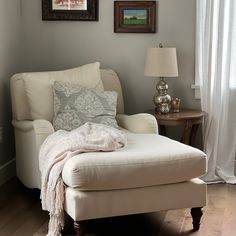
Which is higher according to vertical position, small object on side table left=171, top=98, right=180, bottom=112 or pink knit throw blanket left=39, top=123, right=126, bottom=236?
small object on side table left=171, top=98, right=180, bottom=112

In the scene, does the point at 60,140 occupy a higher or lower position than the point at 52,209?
higher

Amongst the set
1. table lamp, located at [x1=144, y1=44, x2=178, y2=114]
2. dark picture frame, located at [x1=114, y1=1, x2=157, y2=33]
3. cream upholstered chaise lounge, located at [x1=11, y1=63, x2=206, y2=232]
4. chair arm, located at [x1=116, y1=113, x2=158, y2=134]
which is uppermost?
dark picture frame, located at [x1=114, y1=1, x2=157, y2=33]

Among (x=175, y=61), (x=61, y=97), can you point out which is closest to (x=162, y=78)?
(x=175, y=61)

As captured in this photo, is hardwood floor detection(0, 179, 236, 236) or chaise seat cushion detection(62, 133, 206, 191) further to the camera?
hardwood floor detection(0, 179, 236, 236)

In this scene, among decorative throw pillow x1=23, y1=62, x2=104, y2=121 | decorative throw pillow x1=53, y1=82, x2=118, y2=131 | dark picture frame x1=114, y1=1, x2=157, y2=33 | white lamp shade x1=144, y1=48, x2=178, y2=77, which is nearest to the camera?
decorative throw pillow x1=53, y1=82, x2=118, y2=131

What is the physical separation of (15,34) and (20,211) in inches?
60.9

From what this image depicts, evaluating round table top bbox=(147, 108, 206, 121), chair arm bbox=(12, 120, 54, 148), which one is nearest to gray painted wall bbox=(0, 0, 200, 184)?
round table top bbox=(147, 108, 206, 121)

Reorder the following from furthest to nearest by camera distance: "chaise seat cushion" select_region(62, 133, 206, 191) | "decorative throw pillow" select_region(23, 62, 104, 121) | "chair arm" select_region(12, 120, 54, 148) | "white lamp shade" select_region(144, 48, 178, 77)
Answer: "white lamp shade" select_region(144, 48, 178, 77), "decorative throw pillow" select_region(23, 62, 104, 121), "chair arm" select_region(12, 120, 54, 148), "chaise seat cushion" select_region(62, 133, 206, 191)

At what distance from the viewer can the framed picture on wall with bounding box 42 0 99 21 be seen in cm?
412

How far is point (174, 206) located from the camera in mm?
2885

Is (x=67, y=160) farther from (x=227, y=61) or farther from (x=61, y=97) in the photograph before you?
(x=227, y=61)

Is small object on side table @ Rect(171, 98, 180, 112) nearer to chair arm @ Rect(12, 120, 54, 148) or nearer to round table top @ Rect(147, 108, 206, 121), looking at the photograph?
round table top @ Rect(147, 108, 206, 121)

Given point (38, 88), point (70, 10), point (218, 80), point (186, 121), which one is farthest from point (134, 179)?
point (70, 10)

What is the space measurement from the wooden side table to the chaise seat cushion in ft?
2.39
